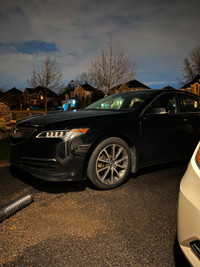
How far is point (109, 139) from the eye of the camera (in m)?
3.22

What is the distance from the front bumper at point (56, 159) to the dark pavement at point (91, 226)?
35 cm

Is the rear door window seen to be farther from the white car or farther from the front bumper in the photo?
the white car

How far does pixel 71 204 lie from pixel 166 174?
1.95 metres

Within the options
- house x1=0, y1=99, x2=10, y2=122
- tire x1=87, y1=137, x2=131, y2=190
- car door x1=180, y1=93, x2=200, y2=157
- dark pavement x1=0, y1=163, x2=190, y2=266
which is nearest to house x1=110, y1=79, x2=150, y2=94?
house x1=0, y1=99, x2=10, y2=122

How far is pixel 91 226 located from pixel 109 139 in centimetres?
128

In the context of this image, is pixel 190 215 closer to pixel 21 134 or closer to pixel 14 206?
pixel 14 206

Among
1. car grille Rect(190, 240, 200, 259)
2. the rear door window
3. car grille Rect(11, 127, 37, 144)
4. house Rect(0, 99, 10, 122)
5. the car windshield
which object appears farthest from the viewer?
house Rect(0, 99, 10, 122)

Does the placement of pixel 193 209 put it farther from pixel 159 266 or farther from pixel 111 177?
pixel 111 177

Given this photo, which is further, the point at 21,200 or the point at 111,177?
the point at 111,177

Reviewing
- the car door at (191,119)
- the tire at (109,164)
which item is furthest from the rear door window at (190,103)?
the tire at (109,164)

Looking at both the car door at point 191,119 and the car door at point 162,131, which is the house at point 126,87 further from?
the car door at point 162,131

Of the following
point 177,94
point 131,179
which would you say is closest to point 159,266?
point 131,179

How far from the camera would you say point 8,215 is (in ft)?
8.25

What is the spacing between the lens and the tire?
3.12m
